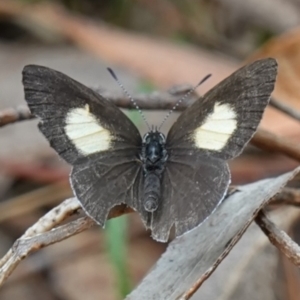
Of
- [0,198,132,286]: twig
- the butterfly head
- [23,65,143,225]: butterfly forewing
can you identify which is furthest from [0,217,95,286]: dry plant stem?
the butterfly head

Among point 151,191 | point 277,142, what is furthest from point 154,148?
point 277,142

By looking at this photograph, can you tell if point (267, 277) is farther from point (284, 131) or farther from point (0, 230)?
point (0, 230)

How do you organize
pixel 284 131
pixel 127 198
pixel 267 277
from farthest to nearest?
pixel 284 131
pixel 267 277
pixel 127 198

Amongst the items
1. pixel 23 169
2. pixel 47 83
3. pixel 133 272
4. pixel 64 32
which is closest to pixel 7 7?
pixel 64 32

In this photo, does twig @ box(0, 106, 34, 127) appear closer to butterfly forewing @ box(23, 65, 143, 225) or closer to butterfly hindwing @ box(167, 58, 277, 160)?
butterfly forewing @ box(23, 65, 143, 225)

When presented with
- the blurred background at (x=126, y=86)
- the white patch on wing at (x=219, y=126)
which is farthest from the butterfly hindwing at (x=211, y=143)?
the blurred background at (x=126, y=86)

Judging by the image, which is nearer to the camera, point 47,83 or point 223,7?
point 47,83

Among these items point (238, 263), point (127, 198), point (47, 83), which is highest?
point (47, 83)
